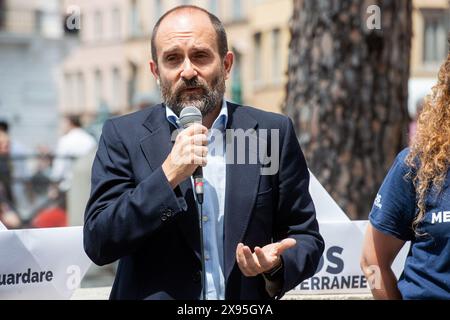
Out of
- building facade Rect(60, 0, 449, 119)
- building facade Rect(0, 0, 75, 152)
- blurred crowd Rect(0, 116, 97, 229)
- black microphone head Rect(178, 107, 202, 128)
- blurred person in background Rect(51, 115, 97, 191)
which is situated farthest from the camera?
building facade Rect(0, 0, 75, 152)

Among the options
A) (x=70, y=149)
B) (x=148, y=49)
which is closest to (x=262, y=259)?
(x=70, y=149)

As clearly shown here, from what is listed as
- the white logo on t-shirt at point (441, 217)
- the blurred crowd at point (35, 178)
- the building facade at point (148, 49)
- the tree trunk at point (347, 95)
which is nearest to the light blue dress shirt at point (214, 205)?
the white logo on t-shirt at point (441, 217)

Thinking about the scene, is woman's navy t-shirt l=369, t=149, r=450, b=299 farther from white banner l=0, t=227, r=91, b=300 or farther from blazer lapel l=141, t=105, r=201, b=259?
white banner l=0, t=227, r=91, b=300

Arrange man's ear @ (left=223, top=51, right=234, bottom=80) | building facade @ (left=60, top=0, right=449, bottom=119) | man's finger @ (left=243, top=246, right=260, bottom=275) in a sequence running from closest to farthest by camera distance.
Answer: man's finger @ (left=243, top=246, right=260, bottom=275) → man's ear @ (left=223, top=51, right=234, bottom=80) → building facade @ (left=60, top=0, right=449, bottom=119)

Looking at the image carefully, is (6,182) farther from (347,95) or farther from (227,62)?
(227,62)

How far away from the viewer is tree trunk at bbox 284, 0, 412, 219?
6.48 meters

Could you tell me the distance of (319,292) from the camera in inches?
174

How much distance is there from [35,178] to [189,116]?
1193 centimetres

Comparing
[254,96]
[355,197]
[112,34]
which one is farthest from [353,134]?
[112,34]

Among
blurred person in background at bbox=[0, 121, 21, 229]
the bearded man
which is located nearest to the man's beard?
the bearded man

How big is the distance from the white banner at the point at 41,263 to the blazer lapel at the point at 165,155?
2.60 ft

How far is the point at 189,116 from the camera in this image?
3330 mm

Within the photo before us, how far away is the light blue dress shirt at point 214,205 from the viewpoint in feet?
11.1

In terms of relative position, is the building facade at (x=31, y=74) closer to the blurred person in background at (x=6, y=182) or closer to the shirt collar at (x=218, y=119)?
the blurred person in background at (x=6, y=182)
